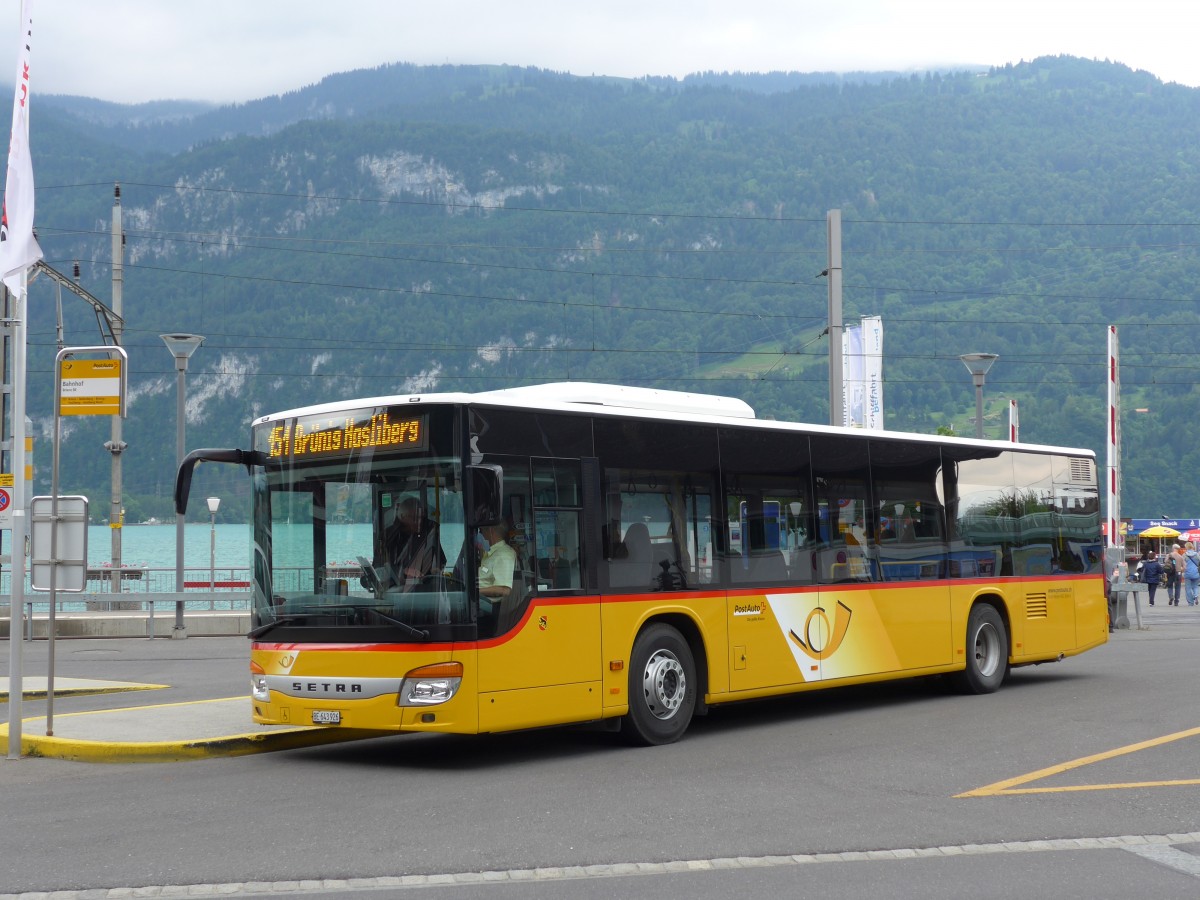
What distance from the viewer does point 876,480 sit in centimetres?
1445

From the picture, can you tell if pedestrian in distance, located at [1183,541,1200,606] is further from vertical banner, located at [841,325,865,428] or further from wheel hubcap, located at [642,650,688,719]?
wheel hubcap, located at [642,650,688,719]

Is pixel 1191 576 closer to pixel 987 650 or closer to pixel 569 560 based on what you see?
pixel 987 650

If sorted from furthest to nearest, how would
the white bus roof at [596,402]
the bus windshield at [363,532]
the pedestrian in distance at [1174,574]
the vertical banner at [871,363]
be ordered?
the vertical banner at [871,363]
the pedestrian in distance at [1174,574]
the white bus roof at [596,402]
the bus windshield at [363,532]

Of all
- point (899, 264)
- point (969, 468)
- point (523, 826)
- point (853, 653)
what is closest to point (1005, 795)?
point (523, 826)

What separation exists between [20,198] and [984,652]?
34.1 ft

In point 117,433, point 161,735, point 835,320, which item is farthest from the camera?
point 117,433

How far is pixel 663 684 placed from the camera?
1175cm

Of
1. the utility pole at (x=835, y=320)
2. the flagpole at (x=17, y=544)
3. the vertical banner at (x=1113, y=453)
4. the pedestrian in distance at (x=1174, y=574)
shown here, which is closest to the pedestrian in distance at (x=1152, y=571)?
the pedestrian in distance at (x=1174, y=574)

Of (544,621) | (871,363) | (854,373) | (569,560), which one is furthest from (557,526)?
(871,363)

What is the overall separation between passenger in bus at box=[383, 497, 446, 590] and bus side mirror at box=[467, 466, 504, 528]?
31cm

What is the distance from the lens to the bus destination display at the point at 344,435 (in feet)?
34.7

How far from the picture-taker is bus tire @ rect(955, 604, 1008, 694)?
15.4 metres

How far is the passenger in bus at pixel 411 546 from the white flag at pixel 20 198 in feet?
11.1

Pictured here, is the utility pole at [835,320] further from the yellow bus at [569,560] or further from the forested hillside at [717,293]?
the forested hillside at [717,293]
